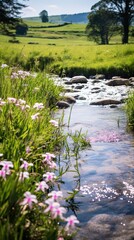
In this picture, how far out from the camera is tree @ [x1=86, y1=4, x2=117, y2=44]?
56.9m

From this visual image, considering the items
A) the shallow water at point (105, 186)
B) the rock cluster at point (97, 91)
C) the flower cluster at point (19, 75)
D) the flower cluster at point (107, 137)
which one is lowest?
the rock cluster at point (97, 91)

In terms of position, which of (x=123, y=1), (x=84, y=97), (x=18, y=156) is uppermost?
(x=123, y=1)

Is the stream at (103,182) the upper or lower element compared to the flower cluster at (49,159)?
lower

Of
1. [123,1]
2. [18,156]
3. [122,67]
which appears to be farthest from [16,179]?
[123,1]

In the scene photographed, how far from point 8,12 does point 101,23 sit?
30.1m

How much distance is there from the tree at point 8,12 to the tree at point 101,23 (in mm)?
19726

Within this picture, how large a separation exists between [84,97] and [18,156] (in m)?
11.4

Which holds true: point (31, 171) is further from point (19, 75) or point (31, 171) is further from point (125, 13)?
point (125, 13)

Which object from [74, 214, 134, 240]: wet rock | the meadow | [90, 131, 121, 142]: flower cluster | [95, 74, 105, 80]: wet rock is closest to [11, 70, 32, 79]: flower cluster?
the meadow

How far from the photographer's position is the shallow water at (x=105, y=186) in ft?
13.9

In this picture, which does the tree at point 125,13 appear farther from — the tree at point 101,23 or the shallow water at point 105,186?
the shallow water at point 105,186

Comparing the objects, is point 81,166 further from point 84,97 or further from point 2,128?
point 84,97

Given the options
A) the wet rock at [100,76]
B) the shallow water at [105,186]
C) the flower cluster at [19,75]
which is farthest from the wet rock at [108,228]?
the wet rock at [100,76]

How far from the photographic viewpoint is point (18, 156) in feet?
14.4
